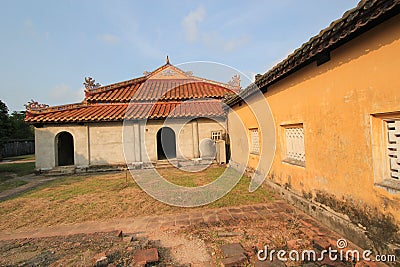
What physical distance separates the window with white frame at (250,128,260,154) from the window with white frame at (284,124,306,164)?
1.83m

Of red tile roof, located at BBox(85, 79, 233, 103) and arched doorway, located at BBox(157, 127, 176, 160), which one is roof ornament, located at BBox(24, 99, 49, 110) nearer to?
red tile roof, located at BBox(85, 79, 233, 103)

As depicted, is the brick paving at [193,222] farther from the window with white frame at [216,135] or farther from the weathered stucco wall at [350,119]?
the window with white frame at [216,135]

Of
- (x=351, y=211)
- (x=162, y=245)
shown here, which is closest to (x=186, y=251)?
(x=162, y=245)

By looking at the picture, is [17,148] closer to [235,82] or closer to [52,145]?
[52,145]

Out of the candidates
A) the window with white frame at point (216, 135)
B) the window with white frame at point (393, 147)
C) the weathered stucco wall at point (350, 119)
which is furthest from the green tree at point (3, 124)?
the window with white frame at point (393, 147)

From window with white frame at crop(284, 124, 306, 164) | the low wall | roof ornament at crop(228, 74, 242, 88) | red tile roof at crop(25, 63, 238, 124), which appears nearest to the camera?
window with white frame at crop(284, 124, 306, 164)

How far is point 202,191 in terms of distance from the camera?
6.31 m

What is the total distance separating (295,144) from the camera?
4.98 m

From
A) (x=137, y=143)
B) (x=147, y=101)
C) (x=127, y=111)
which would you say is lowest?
(x=137, y=143)

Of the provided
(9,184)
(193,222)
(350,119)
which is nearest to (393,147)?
(350,119)

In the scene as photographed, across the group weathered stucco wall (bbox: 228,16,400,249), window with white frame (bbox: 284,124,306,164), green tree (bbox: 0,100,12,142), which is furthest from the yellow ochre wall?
green tree (bbox: 0,100,12,142)

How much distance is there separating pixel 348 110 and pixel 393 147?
2.38ft

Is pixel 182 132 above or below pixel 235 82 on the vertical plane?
below

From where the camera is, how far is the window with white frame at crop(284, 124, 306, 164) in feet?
15.5
